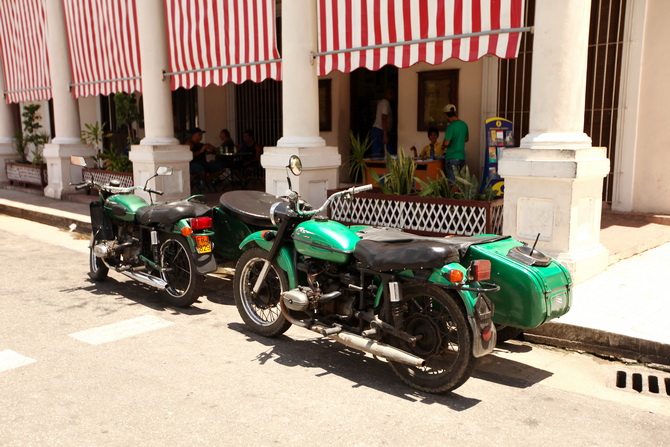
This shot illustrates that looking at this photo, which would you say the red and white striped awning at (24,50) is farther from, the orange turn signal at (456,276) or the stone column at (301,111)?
the orange turn signal at (456,276)

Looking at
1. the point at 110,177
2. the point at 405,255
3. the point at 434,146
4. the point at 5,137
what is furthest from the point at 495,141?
the point at 5,137

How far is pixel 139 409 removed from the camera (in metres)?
3.81

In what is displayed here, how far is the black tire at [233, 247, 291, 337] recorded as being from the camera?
199 inches

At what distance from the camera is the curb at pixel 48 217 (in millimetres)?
10735

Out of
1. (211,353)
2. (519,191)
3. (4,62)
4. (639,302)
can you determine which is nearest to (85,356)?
(211,353)

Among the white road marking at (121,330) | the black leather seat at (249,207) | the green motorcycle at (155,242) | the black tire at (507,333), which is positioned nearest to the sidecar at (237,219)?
the black leather seat at (249,207)

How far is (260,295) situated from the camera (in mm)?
5266

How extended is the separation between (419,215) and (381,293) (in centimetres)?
329

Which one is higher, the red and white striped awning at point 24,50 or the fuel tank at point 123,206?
the red and white striped awning at point 24,50

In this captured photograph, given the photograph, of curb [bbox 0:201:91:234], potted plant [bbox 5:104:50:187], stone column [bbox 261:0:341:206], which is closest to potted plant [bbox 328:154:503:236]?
stone column [bbox 261:0:341:206]

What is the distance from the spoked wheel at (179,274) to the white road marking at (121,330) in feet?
1.13

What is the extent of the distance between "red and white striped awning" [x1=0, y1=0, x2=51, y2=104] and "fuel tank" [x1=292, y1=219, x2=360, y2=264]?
1150 centimetres

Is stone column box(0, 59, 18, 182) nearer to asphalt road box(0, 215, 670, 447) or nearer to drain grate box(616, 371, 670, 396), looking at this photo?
asphalt road box(0, 215, 670, 447)

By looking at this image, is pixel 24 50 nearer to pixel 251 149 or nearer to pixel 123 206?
pixel 251 149
